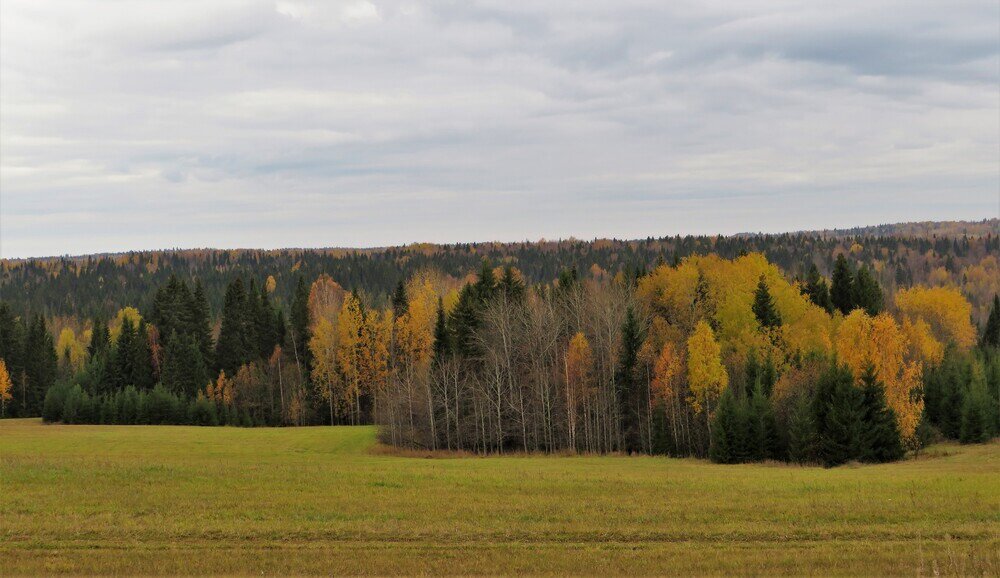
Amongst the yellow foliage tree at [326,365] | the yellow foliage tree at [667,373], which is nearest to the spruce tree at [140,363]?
the yellow foliage tree at [326,365]

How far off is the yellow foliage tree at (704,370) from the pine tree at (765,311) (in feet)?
38.4

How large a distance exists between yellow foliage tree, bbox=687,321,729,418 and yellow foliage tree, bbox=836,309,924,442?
838 centimetres

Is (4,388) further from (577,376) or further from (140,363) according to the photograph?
(577,376)

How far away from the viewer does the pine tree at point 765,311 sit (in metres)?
73.4

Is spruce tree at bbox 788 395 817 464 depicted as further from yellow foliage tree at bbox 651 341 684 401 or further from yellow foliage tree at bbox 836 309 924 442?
yellow foliage tree at bbox 651 341 684 401

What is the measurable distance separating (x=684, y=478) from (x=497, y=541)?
704 inches

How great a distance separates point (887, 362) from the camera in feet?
188

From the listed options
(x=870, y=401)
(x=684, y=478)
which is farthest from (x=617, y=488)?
(x=870, y=401)

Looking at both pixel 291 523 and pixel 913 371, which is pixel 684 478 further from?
pixel 913 371

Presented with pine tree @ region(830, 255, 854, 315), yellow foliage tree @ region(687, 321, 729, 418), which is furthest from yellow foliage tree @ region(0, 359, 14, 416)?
pine tree @ region(830, 255, 854, 315)

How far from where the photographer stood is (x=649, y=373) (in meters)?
70.4

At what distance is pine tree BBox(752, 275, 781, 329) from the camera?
7338 centimetres

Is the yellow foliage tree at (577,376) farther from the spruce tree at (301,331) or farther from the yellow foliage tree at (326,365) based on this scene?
the spruce tree at (301,331)

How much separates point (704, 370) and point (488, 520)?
1502 inches
